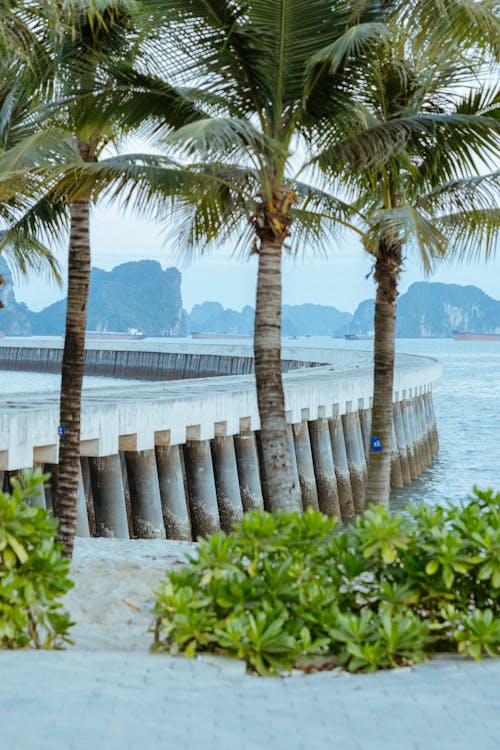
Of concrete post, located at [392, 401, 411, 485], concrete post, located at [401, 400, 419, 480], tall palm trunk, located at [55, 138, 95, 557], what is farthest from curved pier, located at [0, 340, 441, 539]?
tall palm trunk, located at [55, 138, 95, 557]

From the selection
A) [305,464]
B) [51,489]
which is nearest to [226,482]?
[305,464]

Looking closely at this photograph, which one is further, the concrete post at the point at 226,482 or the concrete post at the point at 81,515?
the concrete post at the point at 226,482

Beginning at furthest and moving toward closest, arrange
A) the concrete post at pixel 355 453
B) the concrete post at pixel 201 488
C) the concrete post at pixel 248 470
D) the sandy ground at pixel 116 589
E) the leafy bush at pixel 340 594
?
the concrete post at pixel 355 453, the concrete post at pixel 248 470, the concrete post at pixel 201 488, the sandy ground at pixel 116 589, the leafy bush at pixel 340 594

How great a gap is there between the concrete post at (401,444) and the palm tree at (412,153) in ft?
50.5

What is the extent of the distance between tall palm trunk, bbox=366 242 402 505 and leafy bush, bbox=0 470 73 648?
295 inches

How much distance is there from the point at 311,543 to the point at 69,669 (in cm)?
167

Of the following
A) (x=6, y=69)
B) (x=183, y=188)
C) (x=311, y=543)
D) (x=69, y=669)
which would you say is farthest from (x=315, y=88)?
(x=69, y=669)

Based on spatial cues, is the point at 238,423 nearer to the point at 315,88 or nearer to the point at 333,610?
the point at 315,88

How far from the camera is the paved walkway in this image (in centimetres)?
426

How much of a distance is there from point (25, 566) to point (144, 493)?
9703 millimetres

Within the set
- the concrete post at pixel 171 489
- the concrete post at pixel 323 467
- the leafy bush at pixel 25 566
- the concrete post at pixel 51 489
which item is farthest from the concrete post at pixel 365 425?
the leafy bush at pixel 25 566

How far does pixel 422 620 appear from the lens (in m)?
6.11

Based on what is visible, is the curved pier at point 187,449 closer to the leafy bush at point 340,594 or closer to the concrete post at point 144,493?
the concrete post at point 144,493

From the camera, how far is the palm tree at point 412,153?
929 cm
